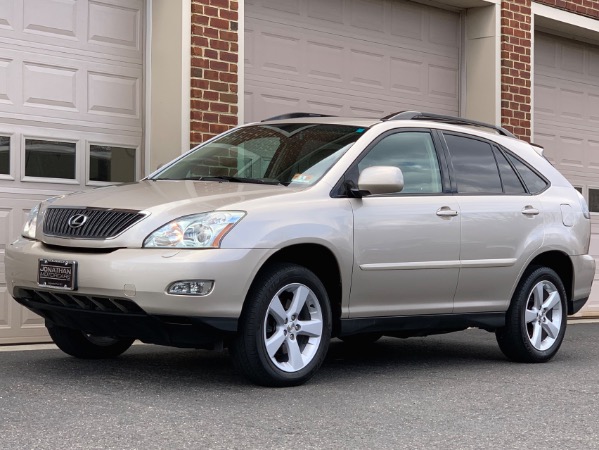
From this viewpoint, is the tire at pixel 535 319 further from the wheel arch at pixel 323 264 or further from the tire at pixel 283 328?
the tire at pixel 283 328

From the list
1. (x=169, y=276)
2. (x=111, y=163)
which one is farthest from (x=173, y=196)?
(x=111, y=163)

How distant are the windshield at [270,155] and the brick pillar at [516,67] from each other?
19.2 feet

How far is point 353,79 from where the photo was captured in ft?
39.6

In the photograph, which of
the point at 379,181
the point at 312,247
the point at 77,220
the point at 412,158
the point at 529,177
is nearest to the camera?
the point at 77,220

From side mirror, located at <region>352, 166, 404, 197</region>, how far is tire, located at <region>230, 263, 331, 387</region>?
0.68 metres

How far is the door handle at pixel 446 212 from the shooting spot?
7516mm

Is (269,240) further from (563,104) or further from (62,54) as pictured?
(563,104)

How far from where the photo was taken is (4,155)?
9273 millimetres

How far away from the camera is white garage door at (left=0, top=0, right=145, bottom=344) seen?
30.5ft

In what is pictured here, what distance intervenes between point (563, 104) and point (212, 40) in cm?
618

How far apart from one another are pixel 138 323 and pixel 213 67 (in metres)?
4.39

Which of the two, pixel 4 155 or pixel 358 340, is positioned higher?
pixel 4 155

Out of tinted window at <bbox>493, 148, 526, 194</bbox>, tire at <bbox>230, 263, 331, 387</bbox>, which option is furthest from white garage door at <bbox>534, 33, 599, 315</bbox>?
tire at <bbox>230, 263, 331, 387</bbox>

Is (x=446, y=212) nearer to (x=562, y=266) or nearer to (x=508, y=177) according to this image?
(x=508, y=177)
